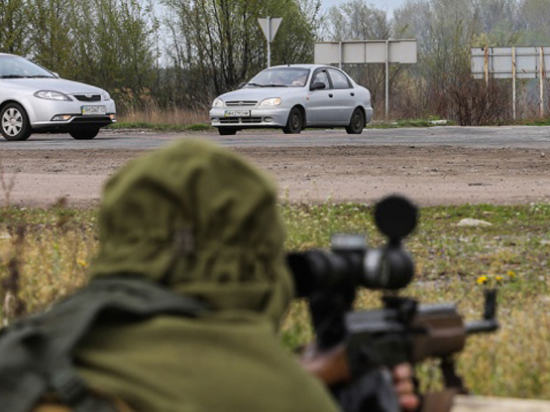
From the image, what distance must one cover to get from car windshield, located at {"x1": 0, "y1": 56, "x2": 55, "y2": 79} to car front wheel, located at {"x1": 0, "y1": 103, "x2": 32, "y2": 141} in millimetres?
737

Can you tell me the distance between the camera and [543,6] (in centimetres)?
12275

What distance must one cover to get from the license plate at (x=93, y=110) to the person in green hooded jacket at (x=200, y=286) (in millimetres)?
19115

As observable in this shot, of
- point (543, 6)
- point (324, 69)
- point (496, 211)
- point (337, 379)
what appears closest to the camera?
point (337, 379)

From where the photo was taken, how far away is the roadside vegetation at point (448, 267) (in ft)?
13.5

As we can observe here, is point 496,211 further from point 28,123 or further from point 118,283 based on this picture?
point 28,123

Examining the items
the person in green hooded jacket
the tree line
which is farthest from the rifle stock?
the tree line

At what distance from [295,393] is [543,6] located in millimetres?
124828

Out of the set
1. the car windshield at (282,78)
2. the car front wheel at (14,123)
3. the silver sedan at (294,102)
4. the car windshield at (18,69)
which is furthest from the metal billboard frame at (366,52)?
the car front wheel at (14,123)

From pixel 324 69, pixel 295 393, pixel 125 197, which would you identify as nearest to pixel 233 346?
pixel 295 393

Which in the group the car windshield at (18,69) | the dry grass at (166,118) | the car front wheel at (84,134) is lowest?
the dry grass at (166,118)

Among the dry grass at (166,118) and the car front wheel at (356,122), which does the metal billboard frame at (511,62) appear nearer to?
the dry grass at (166,118)

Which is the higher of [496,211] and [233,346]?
[233,346]

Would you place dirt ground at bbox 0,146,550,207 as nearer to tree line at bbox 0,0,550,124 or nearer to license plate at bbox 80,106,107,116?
license plate at bbox 80,106,107,116

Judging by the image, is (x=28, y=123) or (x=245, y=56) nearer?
(x=28, y=123)
